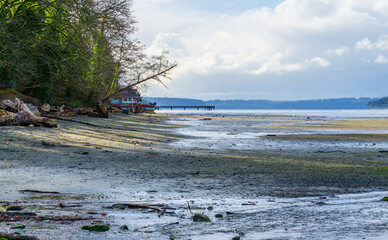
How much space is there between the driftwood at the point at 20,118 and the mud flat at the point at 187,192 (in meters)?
2.44

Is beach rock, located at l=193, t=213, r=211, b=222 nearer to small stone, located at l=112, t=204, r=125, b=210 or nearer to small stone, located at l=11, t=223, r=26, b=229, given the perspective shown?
small stone, located at l=112, t=204, r=125, b=210

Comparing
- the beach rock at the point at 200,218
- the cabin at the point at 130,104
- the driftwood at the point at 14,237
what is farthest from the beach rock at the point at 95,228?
the cabin at the point at 130,104

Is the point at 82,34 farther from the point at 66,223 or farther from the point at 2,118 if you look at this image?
the point at 66,223

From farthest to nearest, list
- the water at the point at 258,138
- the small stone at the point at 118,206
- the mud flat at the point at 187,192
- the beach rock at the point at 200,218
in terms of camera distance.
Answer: the water at the point at 258,138
the small stone at the point at 118,206
the beach rock at the point at 200,218
the mud flat at the point at 187,192

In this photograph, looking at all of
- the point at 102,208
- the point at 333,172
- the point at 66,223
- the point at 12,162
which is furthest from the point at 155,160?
the point at 66,223

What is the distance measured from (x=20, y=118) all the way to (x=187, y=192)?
981 cm

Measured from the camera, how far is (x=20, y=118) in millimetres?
14398

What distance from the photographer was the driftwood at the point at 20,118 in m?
14.1

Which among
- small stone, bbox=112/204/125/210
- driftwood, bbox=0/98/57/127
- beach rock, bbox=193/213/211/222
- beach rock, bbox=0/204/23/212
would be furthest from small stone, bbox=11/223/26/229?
driftwood, bbox=0/98/57/127

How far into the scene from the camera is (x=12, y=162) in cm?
860

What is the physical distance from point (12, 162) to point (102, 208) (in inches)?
167

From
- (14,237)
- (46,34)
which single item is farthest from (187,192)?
(46,34)

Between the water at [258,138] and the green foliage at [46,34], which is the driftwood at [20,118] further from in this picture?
the water at [258,138]

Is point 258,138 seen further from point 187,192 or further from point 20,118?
point 187,192
